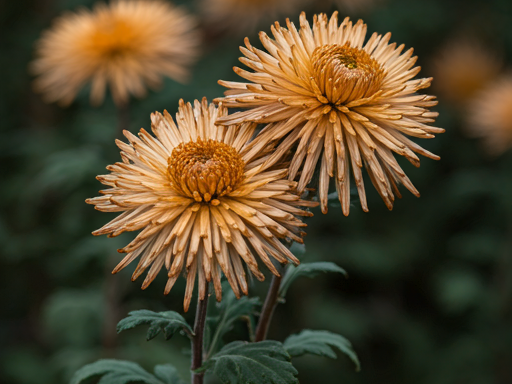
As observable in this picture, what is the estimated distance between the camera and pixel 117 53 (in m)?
2.83

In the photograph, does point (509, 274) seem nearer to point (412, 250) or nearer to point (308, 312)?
point (412, 250)

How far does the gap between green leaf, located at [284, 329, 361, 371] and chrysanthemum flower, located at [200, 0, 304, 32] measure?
2645 millimetres

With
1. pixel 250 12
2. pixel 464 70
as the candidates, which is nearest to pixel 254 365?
pixel 250 12

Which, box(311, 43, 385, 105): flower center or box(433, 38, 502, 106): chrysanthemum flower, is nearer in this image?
box(311, 43, 385, 105): flower center

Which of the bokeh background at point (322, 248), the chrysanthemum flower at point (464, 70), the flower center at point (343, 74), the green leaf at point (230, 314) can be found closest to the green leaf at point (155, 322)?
the green leaf at point (230, 314)

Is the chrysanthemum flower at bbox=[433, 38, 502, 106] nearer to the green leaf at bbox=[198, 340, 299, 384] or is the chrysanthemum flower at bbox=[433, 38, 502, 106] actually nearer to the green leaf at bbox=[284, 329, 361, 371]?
the green leaf at bbox=[284, 329, 361, 371]

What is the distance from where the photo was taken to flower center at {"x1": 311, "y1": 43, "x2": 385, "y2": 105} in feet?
3.91

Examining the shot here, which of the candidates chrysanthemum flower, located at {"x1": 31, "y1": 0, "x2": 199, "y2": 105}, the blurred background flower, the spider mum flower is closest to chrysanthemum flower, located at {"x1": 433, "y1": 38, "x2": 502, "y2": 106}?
the blurred background flower

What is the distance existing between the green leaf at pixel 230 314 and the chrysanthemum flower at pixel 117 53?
1581mm

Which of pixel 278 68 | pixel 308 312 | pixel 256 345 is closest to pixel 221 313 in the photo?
pixel 256 345

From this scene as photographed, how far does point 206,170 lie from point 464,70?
4036mm

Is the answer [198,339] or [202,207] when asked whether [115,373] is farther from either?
[202,207]

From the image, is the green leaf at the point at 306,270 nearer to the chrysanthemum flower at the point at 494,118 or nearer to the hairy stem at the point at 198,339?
the hairy stem at the point at 198,339

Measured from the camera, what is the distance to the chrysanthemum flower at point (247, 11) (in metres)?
3.75
